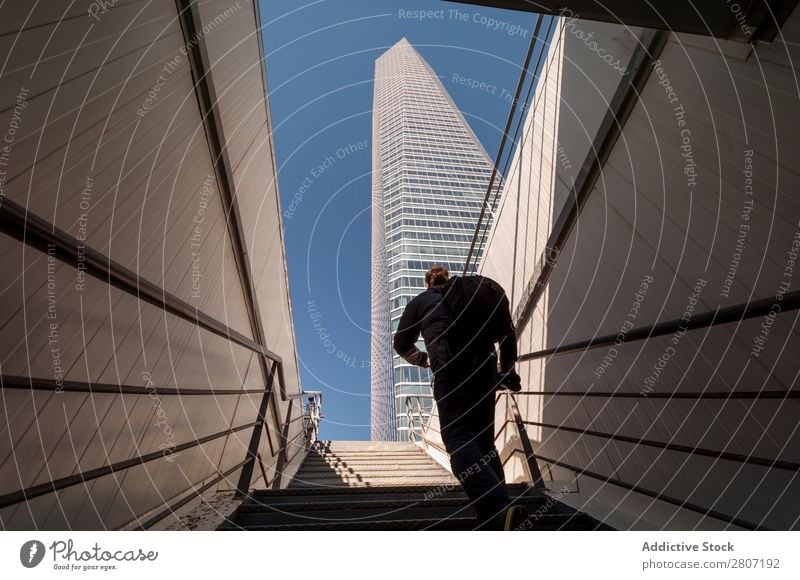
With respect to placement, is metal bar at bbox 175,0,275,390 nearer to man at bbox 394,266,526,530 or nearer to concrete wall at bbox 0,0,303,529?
concrete wall at bbox 0,0,303,529

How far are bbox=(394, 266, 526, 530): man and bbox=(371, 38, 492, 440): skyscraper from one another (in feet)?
85.3

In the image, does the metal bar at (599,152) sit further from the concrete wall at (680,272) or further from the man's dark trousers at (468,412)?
the man's dark trousers at (468,412)

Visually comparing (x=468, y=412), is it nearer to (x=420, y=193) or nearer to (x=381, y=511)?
(x=381, y=511)

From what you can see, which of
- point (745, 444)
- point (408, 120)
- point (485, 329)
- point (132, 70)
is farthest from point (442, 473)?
point (408, 120)

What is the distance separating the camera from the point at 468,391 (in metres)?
1.36

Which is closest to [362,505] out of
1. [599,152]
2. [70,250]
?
[70,250]

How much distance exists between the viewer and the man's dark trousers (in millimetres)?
1187

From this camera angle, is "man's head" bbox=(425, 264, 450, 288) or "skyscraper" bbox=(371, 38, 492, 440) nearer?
"man's head" bbox=(425, 264, 450, 288)

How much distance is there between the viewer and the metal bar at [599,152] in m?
1.57

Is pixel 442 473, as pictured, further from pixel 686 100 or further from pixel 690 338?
pixel 686 100

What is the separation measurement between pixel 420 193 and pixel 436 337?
32.7 m

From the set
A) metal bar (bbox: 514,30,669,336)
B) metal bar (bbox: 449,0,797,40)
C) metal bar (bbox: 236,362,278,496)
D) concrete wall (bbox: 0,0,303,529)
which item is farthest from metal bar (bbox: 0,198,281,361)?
metal bar (bbox: 514,30,669,336)

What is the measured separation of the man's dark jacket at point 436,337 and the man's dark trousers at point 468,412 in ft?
0.10

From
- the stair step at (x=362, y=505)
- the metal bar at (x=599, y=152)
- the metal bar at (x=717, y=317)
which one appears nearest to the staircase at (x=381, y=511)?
the stair step at (x=362, y=505)
